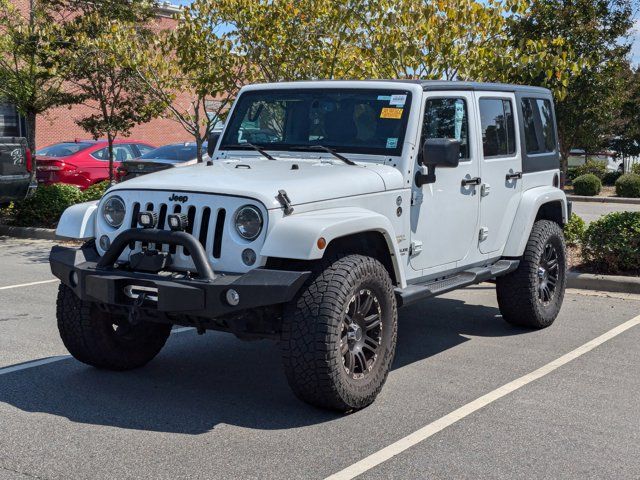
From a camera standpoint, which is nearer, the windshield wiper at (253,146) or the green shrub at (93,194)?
the windshield wiper at (253,146)

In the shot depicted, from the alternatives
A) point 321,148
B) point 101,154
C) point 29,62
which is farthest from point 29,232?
point 321,148

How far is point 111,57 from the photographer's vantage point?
1226 cm

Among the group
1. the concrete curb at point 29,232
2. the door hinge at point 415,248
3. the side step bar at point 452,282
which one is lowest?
the concrete curb at point 29,232

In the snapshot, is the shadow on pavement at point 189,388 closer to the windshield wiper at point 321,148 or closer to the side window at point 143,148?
the windshield wiper at point 321,148

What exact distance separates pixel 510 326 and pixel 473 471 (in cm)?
353

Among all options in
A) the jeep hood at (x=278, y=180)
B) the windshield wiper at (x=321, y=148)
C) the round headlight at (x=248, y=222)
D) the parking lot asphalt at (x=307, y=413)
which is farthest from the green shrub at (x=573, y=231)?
the round headlight at (x=248, y=222)

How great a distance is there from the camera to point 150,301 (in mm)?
5152

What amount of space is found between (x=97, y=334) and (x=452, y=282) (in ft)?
8.18

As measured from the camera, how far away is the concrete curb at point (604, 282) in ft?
30.4

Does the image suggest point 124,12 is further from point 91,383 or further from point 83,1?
point 91,383

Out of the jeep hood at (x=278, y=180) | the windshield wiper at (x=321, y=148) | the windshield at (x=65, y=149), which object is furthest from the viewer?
the windshield at (x=65, y=149)

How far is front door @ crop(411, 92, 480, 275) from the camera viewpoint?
6207 millimetres

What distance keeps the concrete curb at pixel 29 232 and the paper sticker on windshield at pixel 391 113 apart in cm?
872

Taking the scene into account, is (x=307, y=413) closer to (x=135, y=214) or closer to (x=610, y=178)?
(x=135, y=214)
